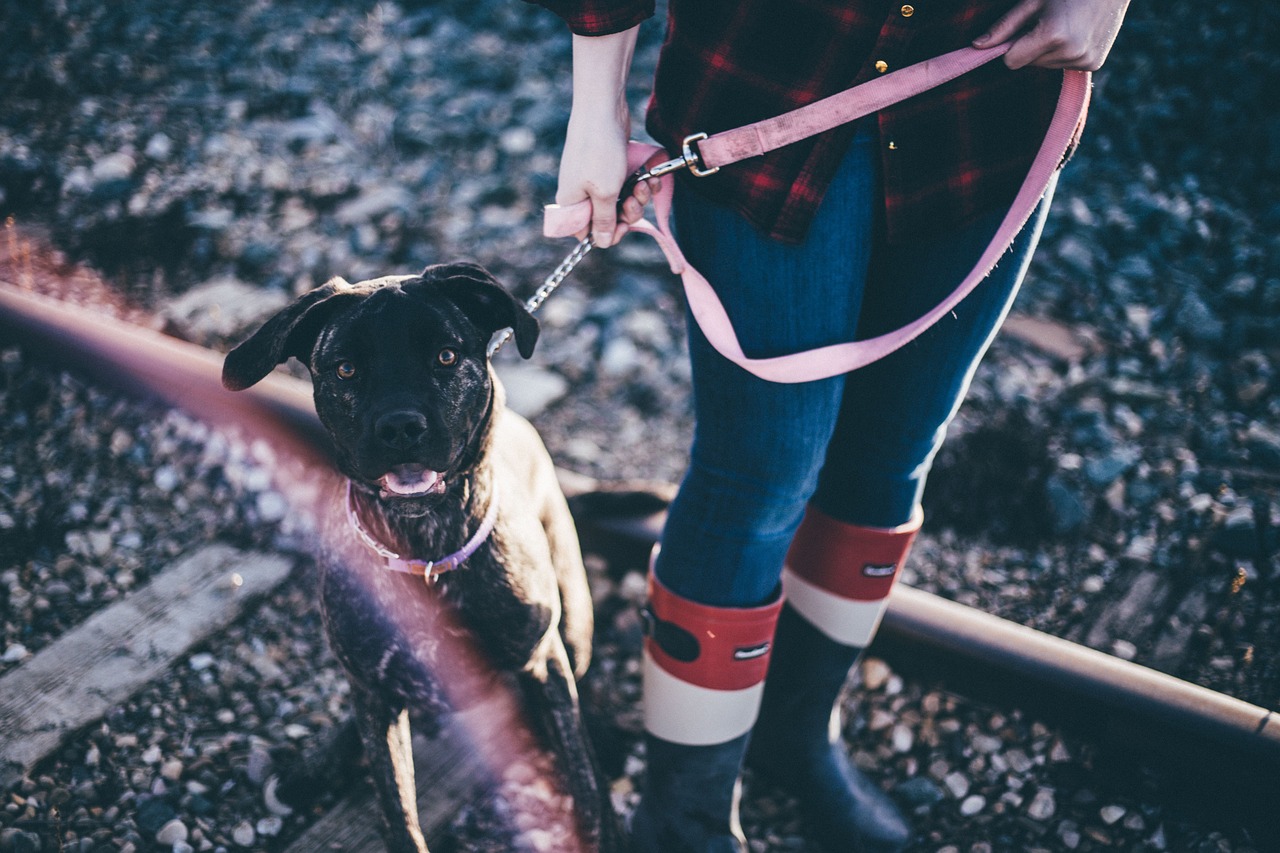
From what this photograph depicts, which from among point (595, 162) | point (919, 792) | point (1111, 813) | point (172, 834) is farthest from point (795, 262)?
point (172, 834)

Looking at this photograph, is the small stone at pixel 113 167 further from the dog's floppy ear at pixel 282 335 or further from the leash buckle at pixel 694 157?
the leash buckle at pixel 694 157

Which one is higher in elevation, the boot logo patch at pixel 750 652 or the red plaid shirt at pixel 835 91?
the red plaid shirt at pixel 835 91

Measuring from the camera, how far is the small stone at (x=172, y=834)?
2396 millimetres

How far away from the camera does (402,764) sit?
2166mm

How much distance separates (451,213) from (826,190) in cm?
394

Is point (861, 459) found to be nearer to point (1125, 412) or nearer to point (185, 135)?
point (1125, 412)

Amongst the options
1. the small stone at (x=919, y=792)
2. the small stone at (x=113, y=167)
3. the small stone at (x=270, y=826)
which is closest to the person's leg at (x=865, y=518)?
the small stone at (x=919, y=792)

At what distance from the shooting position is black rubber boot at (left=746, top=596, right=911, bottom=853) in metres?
2.38

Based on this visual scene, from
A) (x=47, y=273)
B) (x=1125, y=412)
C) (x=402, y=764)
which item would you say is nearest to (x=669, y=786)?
(x=402, y=764)

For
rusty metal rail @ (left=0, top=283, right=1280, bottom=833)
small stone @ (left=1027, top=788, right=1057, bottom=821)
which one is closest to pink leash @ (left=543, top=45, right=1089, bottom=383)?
rusty metal rail @ (left=0, top=283, right=1280, bottom=833)

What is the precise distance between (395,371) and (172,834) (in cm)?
165

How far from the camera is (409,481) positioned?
1.88 metres

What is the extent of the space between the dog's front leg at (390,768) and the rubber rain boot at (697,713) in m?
0.64

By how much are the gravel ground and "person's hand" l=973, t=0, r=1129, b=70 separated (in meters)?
2.04
